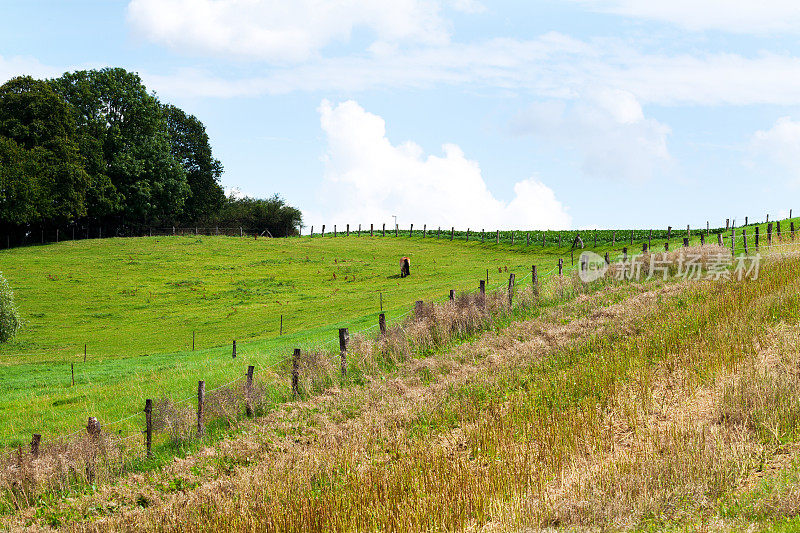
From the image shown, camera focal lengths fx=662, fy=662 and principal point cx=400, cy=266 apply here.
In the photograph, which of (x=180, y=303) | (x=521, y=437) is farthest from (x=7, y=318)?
(x=521, y=437)

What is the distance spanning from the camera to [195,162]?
264 feet

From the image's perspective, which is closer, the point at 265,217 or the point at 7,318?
the point at 7,318

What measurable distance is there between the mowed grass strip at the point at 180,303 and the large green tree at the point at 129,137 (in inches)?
236

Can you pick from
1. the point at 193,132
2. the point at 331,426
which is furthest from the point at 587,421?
the point at 193,132

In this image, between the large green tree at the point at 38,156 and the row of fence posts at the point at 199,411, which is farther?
the large green tree at the point at 38,156

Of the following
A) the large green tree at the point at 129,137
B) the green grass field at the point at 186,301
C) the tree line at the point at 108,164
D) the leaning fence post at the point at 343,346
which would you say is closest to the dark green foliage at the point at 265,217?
the tree line at the point at 108,164

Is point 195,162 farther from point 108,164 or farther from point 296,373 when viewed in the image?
point 296,373

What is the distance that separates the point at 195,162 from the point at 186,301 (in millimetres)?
41527

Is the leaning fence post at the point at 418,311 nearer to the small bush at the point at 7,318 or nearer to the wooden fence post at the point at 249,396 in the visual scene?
the wooden fence post at the point at 249,396

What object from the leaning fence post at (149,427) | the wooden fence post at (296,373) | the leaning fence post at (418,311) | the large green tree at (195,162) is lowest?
the leaning fence post at (149,427)

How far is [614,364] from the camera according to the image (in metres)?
14.0

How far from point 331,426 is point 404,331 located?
632 centimetres

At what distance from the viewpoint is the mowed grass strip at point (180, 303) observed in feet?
70.3

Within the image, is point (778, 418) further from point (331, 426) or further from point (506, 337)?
point (506, 337)
